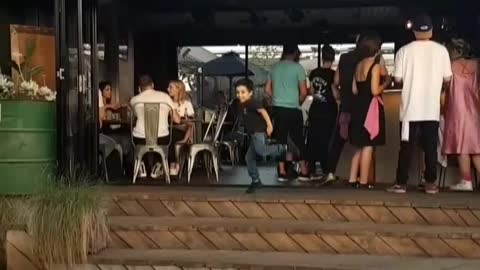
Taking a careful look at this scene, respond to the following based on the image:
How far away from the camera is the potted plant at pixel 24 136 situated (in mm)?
6625

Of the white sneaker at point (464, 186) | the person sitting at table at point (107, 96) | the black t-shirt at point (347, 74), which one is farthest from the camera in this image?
the person sitting at table at point (107, 96)

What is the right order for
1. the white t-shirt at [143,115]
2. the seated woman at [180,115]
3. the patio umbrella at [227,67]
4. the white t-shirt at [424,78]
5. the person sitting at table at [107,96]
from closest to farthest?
the white t-shirt at [424,78], the white t-shirt at [143,115], the seated woman at [180,115], the person sitting at table at [107,96], the patio umbrella at [227,67]

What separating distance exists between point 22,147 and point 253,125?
223cm

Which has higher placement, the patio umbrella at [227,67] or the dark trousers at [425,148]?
the patio umbrella at [227,67]

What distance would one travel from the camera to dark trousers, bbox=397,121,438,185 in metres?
6.44

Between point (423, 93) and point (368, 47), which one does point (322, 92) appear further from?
point (423, 93)

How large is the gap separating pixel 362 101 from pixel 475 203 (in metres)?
1.53

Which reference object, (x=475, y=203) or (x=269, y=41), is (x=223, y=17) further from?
(x=475, y=203)

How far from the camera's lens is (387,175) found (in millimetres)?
7766

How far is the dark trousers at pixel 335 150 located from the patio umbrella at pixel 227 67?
16.6ft

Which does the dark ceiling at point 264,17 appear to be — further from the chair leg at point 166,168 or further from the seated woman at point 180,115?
the chair leg at point 166,168

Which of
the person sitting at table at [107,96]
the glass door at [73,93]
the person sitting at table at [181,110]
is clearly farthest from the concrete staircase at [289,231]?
the person sitting at table at [107,96]

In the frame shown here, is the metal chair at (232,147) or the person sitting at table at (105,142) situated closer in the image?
the person sitting at table at (105,142)

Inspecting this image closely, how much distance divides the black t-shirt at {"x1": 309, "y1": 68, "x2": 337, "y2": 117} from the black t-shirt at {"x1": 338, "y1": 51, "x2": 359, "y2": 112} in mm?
425
